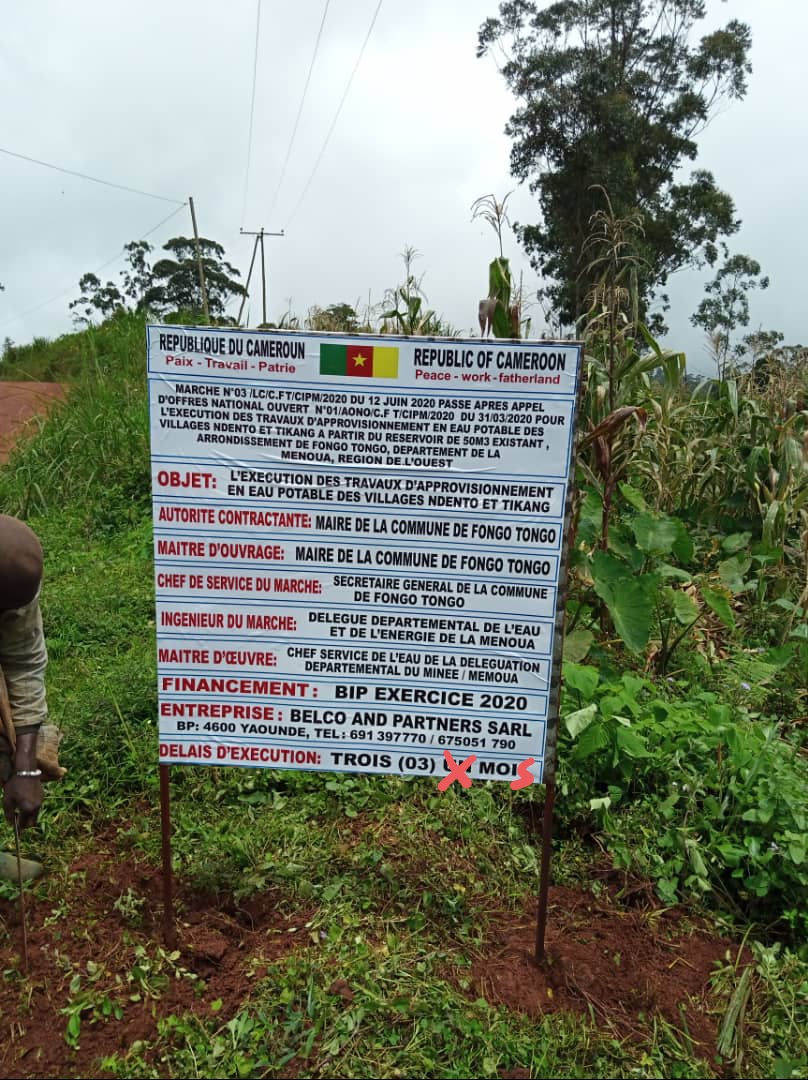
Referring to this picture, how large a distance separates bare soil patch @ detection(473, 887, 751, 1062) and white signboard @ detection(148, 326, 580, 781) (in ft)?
1.78

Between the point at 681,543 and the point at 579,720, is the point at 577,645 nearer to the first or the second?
the point at 579,720

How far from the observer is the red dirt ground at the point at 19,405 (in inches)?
315

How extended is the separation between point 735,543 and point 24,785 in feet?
12.4

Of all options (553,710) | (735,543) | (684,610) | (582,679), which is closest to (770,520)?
(735,543)

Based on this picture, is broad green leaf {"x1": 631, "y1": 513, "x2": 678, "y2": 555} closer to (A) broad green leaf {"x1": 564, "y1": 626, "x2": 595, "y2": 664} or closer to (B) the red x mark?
(A) broad green leaf {"x1": 564, "y1": 626, "x2": 595, "y2": 664}

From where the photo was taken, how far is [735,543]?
4.39 metres

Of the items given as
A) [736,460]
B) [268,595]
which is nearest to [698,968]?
[268,595]

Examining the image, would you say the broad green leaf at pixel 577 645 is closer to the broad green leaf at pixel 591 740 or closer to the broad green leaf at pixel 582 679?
the broad green leaf at pixel 582 679

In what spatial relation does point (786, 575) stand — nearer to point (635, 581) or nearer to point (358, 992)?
point (635, 581)

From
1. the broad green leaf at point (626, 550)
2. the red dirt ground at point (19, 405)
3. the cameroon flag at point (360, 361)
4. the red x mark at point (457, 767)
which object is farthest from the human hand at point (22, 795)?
the red dirt ground at point (19, 405)

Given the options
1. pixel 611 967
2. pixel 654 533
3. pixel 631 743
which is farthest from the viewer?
pixel 654 533

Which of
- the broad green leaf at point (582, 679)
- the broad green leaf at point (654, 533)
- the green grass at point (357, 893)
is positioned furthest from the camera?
the broad green leaf at point (654, 533)

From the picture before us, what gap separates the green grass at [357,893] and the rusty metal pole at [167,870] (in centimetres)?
21

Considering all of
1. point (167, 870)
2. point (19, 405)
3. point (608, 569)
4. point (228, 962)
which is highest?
point (19, 405)
